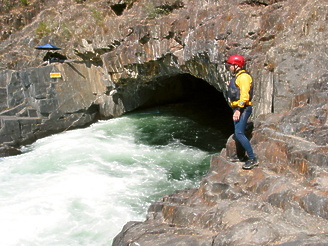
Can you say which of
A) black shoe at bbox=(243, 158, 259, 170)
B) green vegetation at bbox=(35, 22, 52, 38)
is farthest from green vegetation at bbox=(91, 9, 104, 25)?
black shoe at bbox=(243, 158, 259, 170)

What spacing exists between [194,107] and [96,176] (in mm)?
10675

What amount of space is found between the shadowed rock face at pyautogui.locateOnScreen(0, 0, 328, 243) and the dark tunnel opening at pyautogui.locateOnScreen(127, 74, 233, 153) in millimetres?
160

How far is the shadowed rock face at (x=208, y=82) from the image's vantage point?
525 cm

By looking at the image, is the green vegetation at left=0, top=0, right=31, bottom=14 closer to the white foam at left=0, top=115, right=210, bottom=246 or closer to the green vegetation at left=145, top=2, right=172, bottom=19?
the green vegetation at left=145, top=2, right=172, bottom=19

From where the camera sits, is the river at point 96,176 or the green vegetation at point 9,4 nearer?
the river at point 96,176

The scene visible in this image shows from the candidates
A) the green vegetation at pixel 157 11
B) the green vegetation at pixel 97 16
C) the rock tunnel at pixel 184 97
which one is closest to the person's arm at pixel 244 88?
the green vegetation at pixel 157 11

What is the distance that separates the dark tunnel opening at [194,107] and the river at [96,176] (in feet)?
A: 0.35

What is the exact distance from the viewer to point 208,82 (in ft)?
40.4

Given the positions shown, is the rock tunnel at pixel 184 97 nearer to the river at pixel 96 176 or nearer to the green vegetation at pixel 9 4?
the river at pixel 96 176

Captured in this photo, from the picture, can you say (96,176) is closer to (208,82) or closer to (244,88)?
(208,82)

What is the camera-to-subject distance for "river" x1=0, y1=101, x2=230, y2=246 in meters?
7.80

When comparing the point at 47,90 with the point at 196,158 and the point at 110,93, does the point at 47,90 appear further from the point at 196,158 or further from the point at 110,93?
the point at 196,158

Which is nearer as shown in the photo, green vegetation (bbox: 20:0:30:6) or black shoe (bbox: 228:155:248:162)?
black shoe (bbox: 228:155:248:162)

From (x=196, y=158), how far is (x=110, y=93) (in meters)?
7.21
